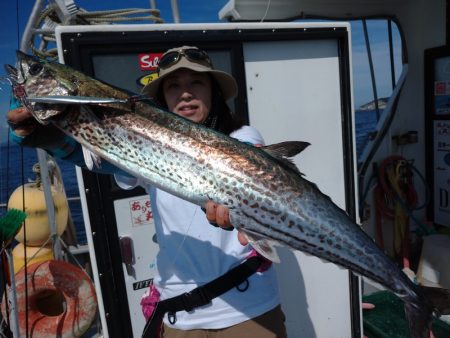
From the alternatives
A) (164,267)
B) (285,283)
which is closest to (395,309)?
(285,283)

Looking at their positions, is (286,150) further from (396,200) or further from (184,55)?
(396,200)

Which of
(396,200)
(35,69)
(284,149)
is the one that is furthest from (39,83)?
(396,200)

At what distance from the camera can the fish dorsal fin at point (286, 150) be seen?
163cm

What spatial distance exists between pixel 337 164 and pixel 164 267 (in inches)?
70.7

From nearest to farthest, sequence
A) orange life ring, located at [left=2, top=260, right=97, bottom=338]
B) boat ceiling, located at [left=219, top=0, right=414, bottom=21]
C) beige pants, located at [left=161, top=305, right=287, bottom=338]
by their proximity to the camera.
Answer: beige pants, located at [left=161, top=305, right=287, bottom=338], orange life ring, located at [left=2, top=260, right=97, bottom=338], boat ceiling, located at [left=219, top=0, right=414, bottom=21]

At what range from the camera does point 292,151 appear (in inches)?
64.9

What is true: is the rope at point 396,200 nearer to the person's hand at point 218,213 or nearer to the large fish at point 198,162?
the large fish at point 198,162

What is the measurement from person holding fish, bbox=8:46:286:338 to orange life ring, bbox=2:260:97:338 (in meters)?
1.57

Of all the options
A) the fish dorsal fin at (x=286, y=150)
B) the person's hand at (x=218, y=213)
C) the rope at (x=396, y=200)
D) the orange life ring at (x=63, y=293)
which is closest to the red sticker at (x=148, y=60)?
the fish dorsal fin at (x=286, y=150)

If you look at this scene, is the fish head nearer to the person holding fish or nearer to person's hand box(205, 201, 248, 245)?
the person holding fish

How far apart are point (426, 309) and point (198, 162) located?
51.9 inches

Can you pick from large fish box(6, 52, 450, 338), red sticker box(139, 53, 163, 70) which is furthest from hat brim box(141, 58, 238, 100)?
red sticker box(139, 53, 163, 70)

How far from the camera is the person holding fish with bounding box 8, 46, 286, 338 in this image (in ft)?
5.72

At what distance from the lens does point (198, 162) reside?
153 centimetres
